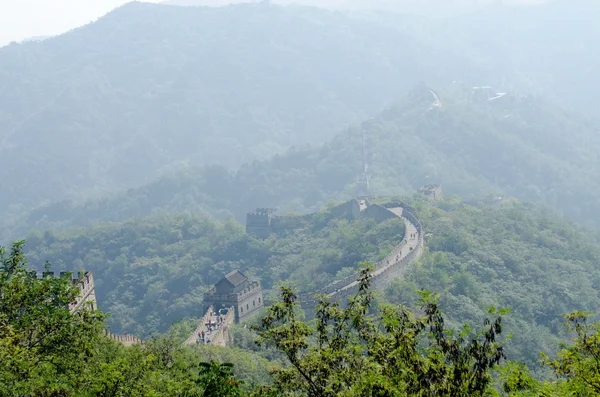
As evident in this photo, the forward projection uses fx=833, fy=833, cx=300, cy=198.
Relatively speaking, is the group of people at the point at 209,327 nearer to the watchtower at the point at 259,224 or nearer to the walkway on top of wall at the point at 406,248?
the walkway on top of wall at the point at 406,248

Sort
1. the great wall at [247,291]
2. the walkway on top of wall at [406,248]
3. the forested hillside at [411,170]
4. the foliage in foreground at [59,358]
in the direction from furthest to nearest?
the forested hillside at [411,170] → the walkway on top of wall at [406,248] → the great wall at [247,291] → the foliage in foreground at [59,358]

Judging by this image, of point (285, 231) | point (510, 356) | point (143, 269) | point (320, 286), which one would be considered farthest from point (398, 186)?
point (510, 356)

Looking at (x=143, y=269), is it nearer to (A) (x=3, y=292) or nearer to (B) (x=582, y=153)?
(A) (x=3, y=292)

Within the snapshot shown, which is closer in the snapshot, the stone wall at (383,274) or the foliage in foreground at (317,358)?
the foliage in foreground at (317,358)

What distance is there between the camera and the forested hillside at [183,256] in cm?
8510

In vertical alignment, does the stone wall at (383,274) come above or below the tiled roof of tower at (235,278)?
below

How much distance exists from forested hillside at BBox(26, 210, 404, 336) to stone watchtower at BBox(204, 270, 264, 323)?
29.7 ft

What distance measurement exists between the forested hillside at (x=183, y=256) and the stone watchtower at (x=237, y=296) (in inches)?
356

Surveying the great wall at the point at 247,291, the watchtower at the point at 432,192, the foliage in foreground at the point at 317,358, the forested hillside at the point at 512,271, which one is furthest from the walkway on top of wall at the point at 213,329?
the watchtower at the point at 432,192

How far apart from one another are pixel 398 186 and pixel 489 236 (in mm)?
67311

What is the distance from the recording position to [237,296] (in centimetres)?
6762

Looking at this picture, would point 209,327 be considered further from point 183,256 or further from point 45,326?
point 183,256

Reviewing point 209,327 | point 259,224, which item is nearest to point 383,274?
point 209,327

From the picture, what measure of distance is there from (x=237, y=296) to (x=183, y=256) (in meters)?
43.9
